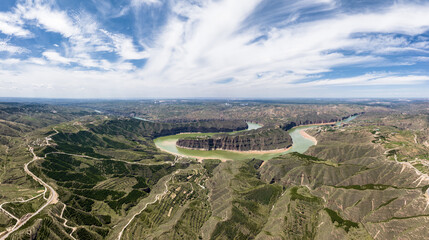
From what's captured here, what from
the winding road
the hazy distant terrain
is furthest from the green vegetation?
the winding road

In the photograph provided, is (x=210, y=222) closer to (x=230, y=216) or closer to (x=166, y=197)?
(x=230, y=216)

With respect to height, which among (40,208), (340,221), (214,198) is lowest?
(214,198)

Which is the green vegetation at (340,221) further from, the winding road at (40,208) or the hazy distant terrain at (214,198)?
the winding road at (40,208)

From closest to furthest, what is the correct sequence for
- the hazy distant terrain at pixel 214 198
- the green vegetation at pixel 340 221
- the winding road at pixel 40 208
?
the winding road at pixel 40 208 → the green vegetation at pixel 340 221 → the hazy distant terrain at pixel 214 198

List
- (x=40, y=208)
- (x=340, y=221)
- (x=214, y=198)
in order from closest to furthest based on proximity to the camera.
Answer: (x=340, y=221) → (x=40, y=208) → (x=214, y=198)

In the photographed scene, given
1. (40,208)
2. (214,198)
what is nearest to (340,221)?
(214,198)

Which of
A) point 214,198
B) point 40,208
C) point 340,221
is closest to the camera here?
point 340,221

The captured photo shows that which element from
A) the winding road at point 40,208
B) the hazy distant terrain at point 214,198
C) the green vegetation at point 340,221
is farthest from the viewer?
the hazy distant terrain at point 214,198

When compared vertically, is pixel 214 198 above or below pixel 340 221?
below

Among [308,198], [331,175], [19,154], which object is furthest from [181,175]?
[19,154]

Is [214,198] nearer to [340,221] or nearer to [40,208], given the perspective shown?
[340,221]

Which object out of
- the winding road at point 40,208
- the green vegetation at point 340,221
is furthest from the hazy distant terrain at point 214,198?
the winding road at point 40,208
